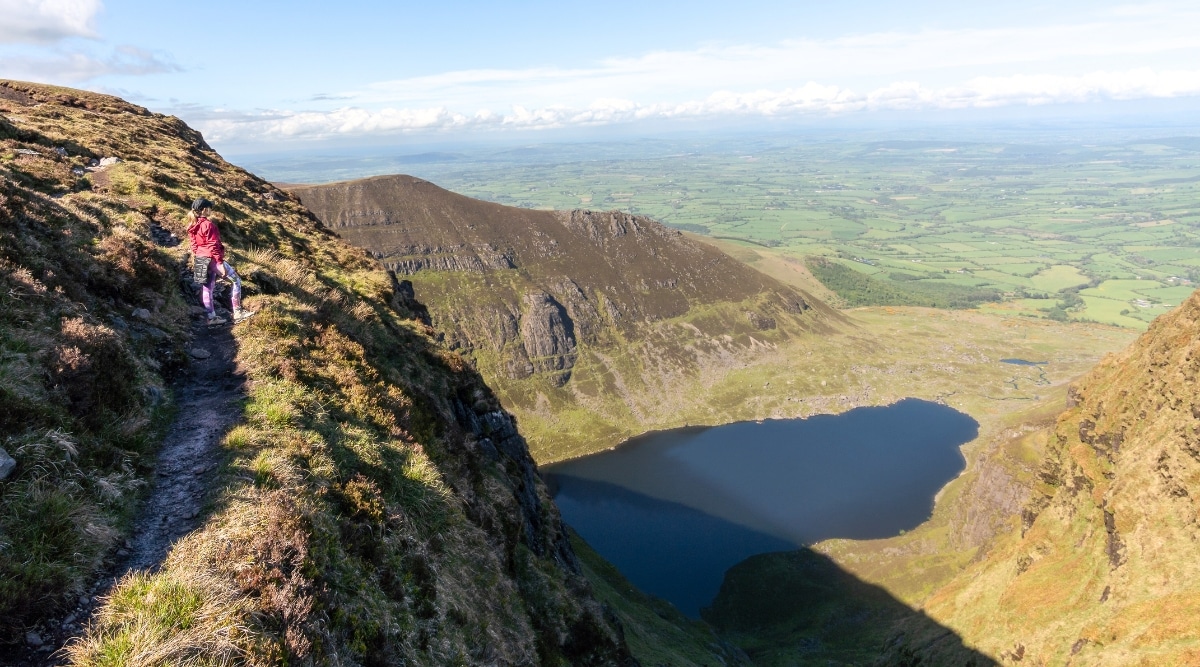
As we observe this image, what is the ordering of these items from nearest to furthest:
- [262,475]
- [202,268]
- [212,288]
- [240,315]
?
[262,475]
[202,268]
[212,288]
[240,315]

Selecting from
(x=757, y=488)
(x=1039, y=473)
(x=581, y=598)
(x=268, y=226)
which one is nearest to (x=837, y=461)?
(x=757, y=488)

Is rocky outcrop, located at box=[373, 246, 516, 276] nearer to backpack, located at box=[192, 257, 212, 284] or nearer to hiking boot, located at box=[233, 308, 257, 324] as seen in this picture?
backpack, located at box=[192, 257, 212, 284]

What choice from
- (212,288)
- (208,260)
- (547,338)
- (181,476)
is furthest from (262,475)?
(547,338)

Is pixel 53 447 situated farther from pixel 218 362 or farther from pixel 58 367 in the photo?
pixel 218 362

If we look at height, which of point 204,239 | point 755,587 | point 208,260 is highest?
A: point 204,239

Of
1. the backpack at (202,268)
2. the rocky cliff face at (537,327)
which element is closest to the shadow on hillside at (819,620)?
the rocky cliff face at (537,327)

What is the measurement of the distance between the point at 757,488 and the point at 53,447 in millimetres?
127459

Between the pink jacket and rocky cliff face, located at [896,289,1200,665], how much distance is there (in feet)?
211

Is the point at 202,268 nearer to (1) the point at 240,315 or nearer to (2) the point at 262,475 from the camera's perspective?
(1) the point at 240,315

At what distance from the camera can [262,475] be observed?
441 inches

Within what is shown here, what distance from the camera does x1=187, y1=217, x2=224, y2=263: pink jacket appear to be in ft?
59.1

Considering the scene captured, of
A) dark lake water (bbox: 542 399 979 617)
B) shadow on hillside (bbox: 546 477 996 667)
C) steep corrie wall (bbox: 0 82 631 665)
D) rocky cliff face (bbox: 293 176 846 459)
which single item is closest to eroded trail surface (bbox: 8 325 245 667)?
steep corrie wall (bbox: 0 82 631 665)

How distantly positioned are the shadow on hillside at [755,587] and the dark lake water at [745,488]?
36 centimetres

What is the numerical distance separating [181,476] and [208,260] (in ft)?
34.4
